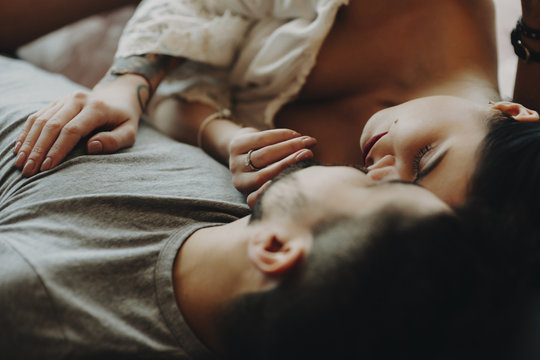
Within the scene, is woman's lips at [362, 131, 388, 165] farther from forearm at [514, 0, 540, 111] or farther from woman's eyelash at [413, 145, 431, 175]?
forearm at [514, 0, 540, 111]

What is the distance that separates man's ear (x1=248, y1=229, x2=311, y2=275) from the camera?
53 centimetres

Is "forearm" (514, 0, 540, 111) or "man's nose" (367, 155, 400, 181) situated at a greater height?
"forearm" (514, 0, 540, 111)

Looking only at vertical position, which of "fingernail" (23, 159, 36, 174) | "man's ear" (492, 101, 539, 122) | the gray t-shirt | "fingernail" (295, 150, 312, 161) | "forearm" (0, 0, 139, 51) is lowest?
the gray t-shirt

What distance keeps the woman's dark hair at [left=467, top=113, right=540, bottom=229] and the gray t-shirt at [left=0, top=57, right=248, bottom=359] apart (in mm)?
390

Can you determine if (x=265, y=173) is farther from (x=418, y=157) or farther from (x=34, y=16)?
(x=34, y=16)

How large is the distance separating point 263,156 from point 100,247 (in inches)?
11.9

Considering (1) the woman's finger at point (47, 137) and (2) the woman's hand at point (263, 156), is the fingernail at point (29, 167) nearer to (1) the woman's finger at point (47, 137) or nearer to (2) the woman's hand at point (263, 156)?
(1) the woman's finger at point (47, 137)

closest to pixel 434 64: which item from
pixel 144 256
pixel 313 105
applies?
pixel 313 105

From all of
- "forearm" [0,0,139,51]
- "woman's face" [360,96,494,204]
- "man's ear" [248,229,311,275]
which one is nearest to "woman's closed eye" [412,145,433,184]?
"woman's face" [360,96,494,204]

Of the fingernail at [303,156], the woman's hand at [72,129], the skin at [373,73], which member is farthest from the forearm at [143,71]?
the fingernail at [303,156]

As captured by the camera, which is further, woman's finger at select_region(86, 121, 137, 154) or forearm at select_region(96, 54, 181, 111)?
forearm at select_region(96, 54, 181, 111)

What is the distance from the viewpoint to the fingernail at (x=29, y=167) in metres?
0.72

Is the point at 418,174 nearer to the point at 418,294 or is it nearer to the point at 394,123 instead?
the point at 394,123

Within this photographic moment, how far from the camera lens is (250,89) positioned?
3.79 feet
